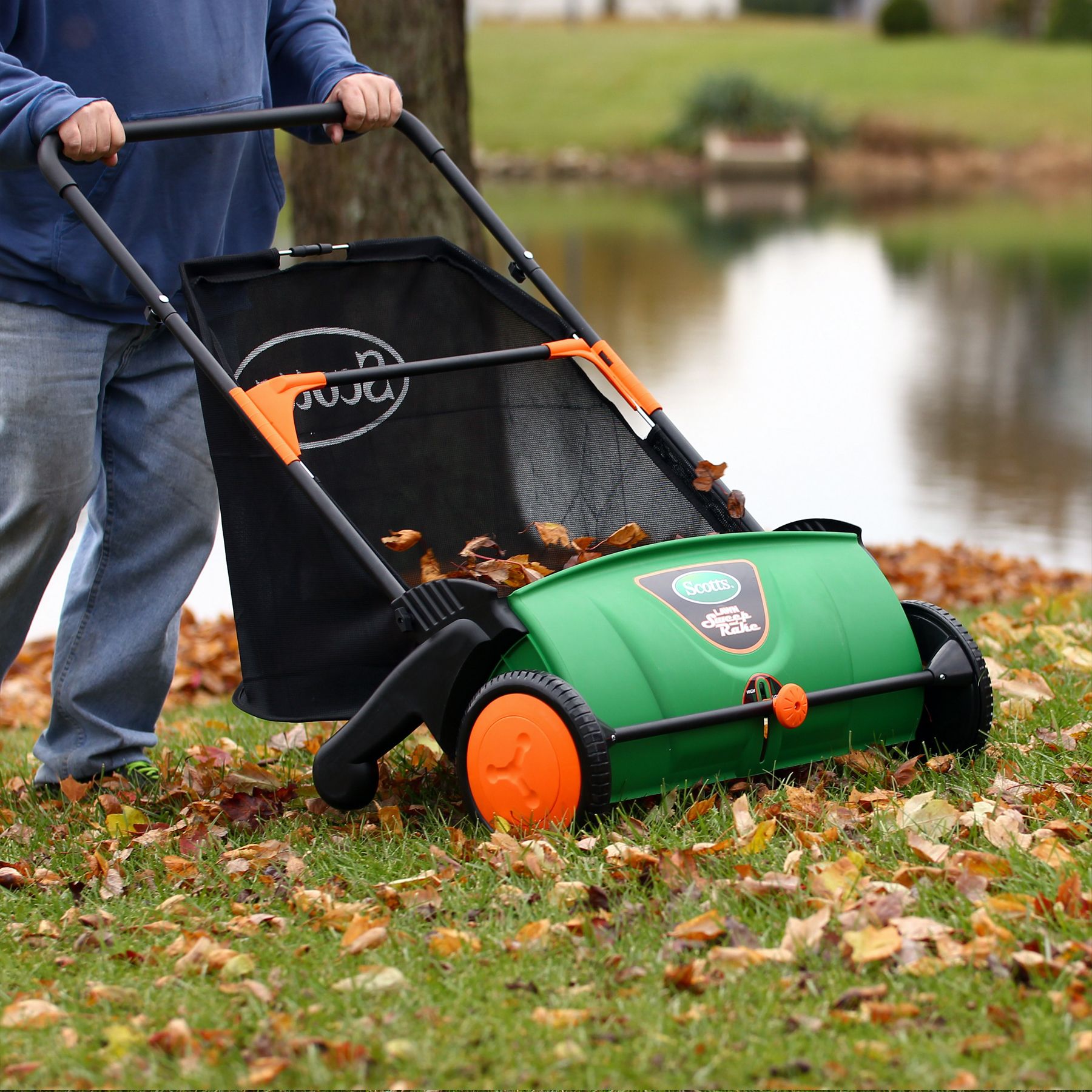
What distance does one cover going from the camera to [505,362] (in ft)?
11.1

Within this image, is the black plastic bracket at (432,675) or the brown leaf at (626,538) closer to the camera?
the black plastic bracket at (432,675)

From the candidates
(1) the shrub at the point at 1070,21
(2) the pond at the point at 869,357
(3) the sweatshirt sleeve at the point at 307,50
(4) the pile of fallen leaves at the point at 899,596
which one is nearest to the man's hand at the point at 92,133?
(3) the sweatshirt sleeve at the point at 307,50

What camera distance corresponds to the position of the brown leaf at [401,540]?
333cm

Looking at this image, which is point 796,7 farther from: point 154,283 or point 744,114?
point 154,283

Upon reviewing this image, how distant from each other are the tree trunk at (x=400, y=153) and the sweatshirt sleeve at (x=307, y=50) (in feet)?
7.02

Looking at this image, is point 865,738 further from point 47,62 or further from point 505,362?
point 47,62

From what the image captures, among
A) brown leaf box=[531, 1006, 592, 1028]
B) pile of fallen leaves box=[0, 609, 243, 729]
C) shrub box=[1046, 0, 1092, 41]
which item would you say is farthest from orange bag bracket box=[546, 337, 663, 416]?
shrub box=[1046, 0, 1092, 41]

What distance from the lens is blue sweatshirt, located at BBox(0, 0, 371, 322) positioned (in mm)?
3158

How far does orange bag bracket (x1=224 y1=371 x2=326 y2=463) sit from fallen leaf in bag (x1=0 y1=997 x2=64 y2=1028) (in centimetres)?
111

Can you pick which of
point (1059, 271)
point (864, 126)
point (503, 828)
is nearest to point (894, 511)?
point (503, 828)

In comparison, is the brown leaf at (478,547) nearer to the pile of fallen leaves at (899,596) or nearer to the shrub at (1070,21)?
the pile of fallen leaves at (899,596)

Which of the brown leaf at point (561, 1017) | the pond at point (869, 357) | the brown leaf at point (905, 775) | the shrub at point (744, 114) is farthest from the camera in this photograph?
the shrub at point (744, 114)

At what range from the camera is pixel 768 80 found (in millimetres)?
39188

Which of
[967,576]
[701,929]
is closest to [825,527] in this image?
[701,929]
